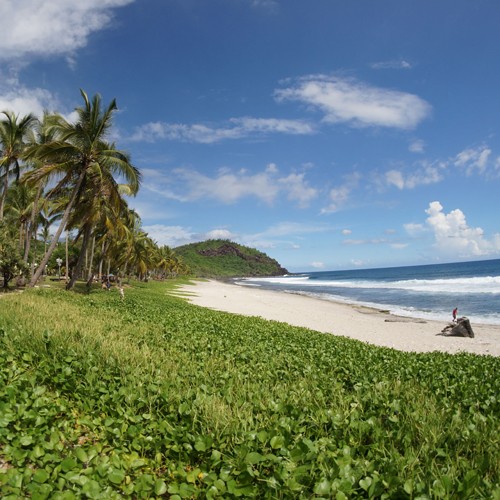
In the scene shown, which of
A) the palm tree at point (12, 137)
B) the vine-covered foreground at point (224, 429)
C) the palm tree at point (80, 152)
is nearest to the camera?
the vine-covered foreground at point (224, 429)

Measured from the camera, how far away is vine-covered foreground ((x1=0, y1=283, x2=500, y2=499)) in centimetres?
284

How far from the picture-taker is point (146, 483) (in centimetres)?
293

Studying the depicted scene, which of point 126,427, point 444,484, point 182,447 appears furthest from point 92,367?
point 444,484

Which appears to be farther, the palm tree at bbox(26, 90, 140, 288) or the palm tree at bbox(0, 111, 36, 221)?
the palm tree at bbox(0, 111, 36, 221)

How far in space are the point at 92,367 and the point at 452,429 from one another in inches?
175

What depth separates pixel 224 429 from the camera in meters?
3.58

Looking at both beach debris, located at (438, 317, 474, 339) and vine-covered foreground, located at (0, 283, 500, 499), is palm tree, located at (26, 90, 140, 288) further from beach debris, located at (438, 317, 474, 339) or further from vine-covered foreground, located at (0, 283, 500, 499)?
beach debris, located at (438, 317, 474, 339)

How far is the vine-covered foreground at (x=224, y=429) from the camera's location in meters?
2.84

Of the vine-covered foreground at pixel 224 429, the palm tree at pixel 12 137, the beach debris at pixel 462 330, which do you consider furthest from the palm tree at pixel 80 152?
the beach debris at pixel 462 330

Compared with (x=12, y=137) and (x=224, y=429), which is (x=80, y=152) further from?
(x=224, y=429)

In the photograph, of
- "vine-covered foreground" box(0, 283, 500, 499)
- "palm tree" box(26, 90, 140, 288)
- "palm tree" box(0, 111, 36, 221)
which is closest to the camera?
"vine-covered foreground" box(0, 283, 500, 499)

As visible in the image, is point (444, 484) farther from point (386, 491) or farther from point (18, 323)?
point (18, 323)

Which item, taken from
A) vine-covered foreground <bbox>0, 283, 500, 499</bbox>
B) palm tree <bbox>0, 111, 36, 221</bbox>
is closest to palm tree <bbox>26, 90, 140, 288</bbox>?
palm tree <bbox>0, 111, 36, 221</bbox>

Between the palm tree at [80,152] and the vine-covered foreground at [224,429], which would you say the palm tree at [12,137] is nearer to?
the palm tree at [80,152]
